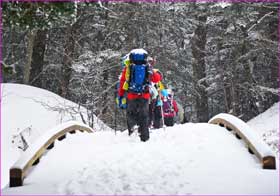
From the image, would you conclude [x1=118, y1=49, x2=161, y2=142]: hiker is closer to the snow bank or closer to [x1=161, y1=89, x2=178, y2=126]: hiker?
the snow bank

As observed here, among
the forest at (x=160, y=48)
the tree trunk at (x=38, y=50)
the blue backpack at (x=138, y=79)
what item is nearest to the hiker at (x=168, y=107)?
the forest at (x=160, y=48)

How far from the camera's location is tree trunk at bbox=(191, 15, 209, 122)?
19906 mm

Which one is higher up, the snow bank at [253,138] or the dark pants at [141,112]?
the dark pants at [141,112]

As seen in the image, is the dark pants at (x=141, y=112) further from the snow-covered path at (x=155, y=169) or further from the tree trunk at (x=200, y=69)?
the tree trunk at (x=200, y=69)

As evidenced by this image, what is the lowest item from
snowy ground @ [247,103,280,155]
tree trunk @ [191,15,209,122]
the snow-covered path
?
the snow-covered path

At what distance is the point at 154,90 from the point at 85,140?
105 inches

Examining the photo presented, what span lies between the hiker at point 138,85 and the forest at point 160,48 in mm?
4811

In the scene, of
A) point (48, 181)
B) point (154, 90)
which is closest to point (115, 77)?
point (154, 90)

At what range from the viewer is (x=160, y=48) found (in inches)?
675

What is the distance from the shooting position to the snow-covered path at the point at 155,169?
550 cm

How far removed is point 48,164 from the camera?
22.1ft

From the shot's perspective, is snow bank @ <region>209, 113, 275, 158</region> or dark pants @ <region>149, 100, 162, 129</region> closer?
snow bank @ <region>209, 113, 275, 158</region>

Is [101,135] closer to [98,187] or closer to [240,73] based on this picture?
[98,187]

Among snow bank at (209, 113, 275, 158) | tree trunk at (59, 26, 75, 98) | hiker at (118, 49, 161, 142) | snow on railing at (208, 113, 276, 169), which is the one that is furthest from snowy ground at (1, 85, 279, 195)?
tree trunk at (59, 26, 75, 98)
